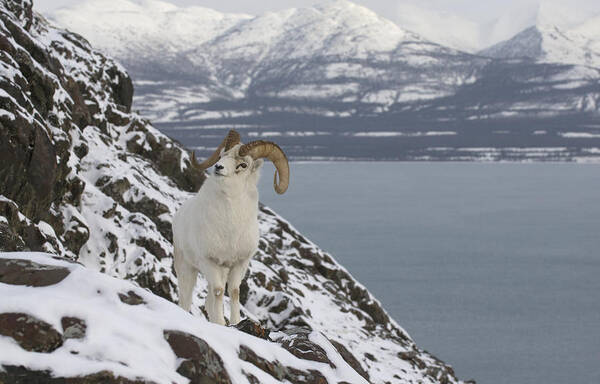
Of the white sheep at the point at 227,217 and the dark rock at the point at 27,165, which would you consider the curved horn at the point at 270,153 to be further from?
the dark rock at the point at 27,165

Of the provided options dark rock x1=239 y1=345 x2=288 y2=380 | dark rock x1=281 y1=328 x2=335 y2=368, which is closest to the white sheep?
dark rock x1=281 y1=328 x2=335 y2=368

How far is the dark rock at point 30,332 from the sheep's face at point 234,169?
3570 mm

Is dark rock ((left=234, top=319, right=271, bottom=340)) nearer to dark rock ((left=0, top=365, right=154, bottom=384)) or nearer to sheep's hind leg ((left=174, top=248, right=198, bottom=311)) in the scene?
sheep's hind leg ((left=174, top=248, right=198, bottom=311))

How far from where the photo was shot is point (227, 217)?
9.84 metres

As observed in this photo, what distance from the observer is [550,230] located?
4417 inches

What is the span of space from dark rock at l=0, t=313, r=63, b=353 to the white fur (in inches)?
140

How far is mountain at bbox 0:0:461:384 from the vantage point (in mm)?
6398

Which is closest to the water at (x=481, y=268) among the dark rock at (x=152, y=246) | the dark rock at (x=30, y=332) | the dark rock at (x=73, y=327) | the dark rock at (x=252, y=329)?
the dark rock at (x=152, y=246)

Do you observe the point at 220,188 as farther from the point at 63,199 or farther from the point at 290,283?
the point at 290,283

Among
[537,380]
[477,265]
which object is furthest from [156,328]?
[477,265]

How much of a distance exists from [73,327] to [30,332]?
1.09 feet

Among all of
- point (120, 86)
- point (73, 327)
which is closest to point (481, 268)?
point (120, 86)

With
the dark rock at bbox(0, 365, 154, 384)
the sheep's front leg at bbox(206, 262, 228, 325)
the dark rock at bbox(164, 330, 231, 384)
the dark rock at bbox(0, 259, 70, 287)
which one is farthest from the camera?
the sheep's front leg at bbox(206, 262, 228, 325)

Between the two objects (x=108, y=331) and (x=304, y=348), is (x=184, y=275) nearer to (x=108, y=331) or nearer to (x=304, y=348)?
(x=304, y=348)
